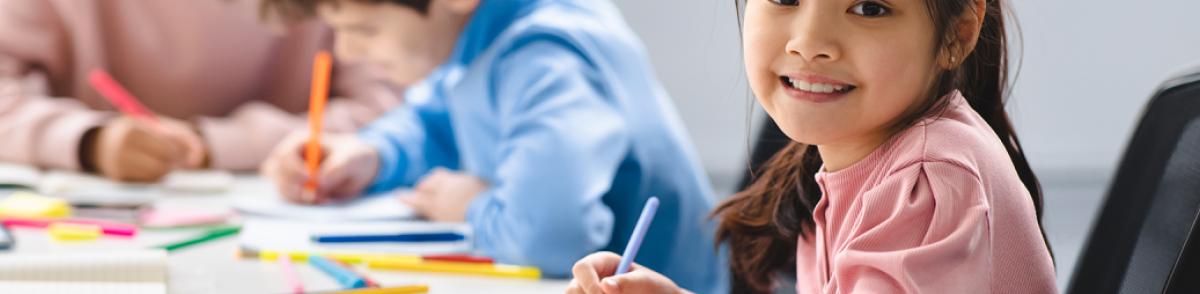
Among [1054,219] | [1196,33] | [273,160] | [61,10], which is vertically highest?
[61,10]

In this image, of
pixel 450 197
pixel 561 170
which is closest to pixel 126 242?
pixel 450 197

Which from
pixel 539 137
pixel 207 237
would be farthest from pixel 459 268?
pixel 207 237

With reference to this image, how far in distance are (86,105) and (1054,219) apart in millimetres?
2334

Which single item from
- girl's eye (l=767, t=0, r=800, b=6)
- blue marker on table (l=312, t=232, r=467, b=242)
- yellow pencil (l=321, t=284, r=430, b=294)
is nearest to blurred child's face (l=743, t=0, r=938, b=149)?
girl's eye (l=767, t=0, r=800, b=6)

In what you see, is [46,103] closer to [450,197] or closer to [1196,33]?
[450,197]

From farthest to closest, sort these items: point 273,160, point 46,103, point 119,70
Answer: point 119,70 < point 46,103 < point 273,160

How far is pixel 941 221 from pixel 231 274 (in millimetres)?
629

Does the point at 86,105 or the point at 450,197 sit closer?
the point at 450,197

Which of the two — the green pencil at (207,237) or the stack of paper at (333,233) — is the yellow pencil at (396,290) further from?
the green pencil at (207,237)

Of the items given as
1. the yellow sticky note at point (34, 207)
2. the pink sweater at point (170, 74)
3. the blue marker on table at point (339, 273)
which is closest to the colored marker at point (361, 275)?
the blue marker on table at point (339, 273)

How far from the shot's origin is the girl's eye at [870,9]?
0.62 meters

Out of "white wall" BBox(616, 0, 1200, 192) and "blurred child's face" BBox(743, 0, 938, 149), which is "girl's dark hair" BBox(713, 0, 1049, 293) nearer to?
"blurred child's face" BBox(743, 0, 938, 149)

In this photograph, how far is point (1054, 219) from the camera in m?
3.28

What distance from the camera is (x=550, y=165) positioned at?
3.61 feet
